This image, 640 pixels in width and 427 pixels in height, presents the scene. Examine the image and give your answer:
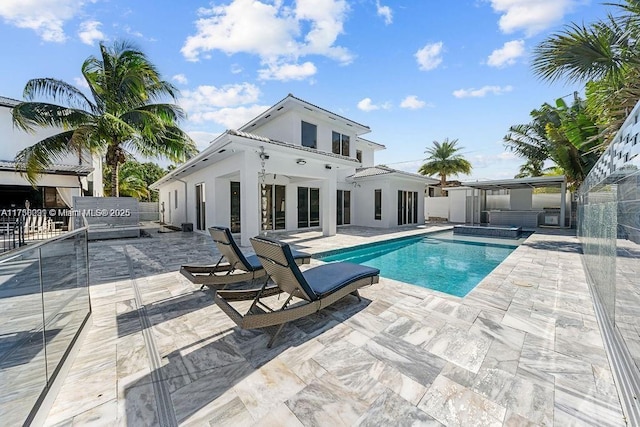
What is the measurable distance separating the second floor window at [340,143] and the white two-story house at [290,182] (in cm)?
6

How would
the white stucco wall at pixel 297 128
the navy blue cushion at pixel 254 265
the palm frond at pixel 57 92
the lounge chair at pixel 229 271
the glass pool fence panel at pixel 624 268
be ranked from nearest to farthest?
the glass pool fence panel at pixel 624 268, the lounge chair at pixel 229 271, the navy blue cushion at pixel 254 265, the palm frond at pixel 57 92, the white stucco wall at pixel 297 128

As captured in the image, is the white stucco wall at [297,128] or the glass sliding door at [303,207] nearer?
the white stucco wall at [297,128]

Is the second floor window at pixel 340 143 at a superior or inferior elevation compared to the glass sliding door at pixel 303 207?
superior

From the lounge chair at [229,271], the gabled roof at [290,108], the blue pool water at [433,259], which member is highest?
the gabled roof at [290,108]

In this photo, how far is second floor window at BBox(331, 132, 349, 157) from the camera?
15.6m

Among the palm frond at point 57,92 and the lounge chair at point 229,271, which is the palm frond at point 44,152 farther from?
the lounge chair at point 229,271

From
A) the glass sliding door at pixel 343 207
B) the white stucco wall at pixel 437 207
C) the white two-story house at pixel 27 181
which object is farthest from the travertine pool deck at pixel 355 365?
the white stucco wall at pixel 437 207

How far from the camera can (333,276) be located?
441cm

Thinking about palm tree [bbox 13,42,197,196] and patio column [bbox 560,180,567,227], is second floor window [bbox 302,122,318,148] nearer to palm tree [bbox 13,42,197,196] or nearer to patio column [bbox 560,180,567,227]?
palm tree [bbox 13,42,197,196]

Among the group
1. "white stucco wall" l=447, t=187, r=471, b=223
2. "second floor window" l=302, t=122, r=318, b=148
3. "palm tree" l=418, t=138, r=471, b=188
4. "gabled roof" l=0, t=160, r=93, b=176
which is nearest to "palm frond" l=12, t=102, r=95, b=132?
"gabled roof" l=0, t=160, r=93, b=176

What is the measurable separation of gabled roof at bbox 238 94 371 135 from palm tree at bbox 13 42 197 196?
3.56 meters

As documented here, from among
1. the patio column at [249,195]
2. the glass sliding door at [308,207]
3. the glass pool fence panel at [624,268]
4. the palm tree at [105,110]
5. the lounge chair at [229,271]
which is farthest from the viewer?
the glass sliding door at [308,207]

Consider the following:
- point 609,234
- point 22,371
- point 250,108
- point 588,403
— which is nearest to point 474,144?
point 250,108

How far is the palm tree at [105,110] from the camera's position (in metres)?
11.1
